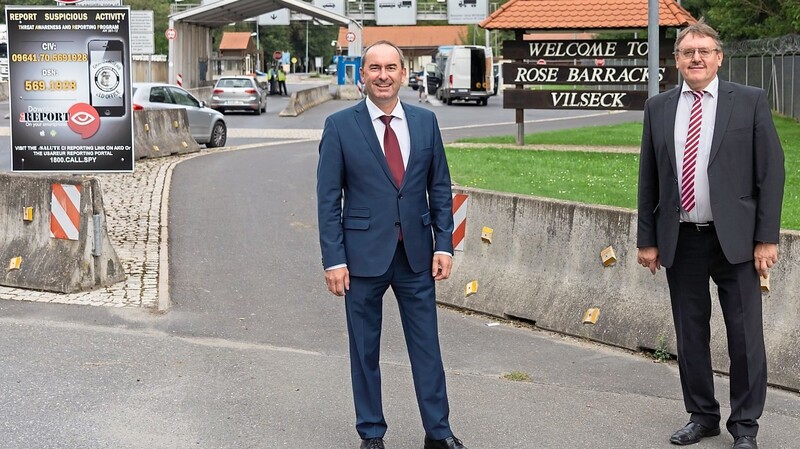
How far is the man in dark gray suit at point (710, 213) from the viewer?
5656 millimetres

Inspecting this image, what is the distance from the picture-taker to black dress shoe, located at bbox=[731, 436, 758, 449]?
5738 mm

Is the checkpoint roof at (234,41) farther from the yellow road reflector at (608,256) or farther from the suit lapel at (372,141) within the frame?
the suit lapel at (372,141)

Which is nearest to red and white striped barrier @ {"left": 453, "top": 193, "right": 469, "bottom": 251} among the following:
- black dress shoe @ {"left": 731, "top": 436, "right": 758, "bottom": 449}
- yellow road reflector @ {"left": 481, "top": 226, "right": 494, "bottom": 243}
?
yellow road reflector @ {"left": 481, "top": 226, "right": 494, "bottom": 243}

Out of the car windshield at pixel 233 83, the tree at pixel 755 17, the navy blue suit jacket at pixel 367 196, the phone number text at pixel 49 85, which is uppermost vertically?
A: the tree at pixel 755 17

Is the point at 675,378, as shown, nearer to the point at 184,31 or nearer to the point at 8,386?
the point at 8,386

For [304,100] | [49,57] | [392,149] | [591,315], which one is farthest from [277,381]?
[304,100]

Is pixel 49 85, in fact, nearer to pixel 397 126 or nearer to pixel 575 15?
pixel 397 126

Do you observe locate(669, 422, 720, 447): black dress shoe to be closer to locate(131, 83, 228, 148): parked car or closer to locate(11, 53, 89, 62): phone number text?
locate(11, 53, 89, 62): phone number text

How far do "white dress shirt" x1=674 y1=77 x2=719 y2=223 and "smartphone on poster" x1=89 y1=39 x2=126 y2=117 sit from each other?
830cm

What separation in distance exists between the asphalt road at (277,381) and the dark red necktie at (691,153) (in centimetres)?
119

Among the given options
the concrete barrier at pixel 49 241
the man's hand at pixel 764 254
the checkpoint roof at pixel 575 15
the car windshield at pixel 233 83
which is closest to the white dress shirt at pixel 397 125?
the man's hand at pixel 764 254

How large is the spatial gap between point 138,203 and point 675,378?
1014 centimetres

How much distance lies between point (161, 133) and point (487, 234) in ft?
50.1

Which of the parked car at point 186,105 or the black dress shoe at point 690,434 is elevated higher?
the parked car at point 186,105
